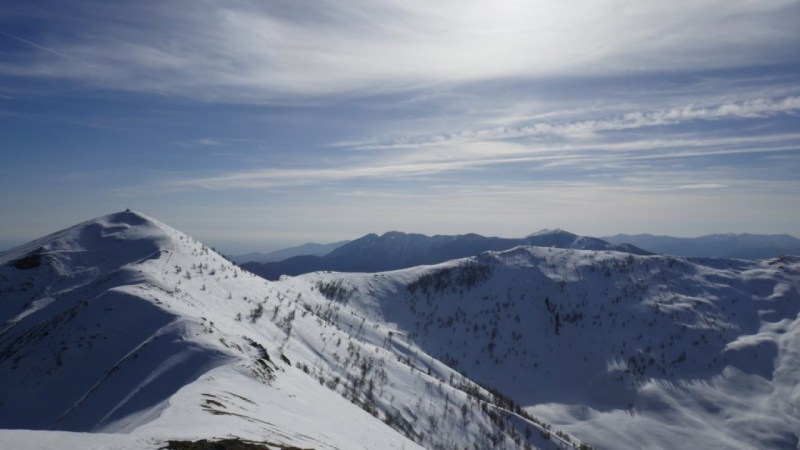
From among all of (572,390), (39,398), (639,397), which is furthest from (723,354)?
(39,398)

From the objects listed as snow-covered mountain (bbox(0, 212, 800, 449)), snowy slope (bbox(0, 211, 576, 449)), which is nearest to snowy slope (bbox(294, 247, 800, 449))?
snow-covered mountain (bbox(0, 212, 800, 449))

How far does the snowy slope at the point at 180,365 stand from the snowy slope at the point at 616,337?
29414 millimetres

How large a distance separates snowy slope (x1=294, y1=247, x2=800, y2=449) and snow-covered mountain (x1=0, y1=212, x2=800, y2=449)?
45 centimetres

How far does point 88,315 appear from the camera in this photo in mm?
26641

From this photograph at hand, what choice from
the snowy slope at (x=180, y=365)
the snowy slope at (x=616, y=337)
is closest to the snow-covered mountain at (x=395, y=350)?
the snowy slope at (x=180, y=365)

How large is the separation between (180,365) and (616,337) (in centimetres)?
10282

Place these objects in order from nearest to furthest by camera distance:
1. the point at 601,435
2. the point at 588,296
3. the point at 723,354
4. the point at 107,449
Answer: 1. the point at 107,449
2. the point at 601,435
3. the point at 723,354
4. the point at 588,296

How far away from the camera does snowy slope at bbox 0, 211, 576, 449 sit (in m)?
15.5

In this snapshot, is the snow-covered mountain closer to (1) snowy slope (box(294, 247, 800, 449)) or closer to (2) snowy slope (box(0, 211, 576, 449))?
(2) snowy slope (box(0, 211, 576, 449))

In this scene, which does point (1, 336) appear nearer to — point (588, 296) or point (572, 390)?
point (572, 390)

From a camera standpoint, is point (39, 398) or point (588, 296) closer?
point (39, 398)

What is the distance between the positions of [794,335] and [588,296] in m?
44.6

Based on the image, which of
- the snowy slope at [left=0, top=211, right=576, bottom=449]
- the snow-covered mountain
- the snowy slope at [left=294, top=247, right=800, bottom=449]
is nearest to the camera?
the snowy slope at [left=0, top=211, right=576, bottom=449]

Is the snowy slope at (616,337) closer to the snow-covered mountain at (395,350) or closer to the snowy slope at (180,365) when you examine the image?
the snow-covered mountain at (395,350)
